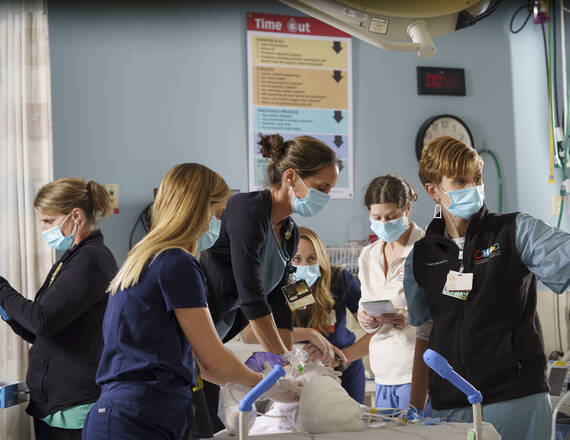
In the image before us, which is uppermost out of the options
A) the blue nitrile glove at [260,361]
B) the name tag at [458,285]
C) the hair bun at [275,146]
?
the hair bun at [275,146]

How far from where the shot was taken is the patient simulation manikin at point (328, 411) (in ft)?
4.60

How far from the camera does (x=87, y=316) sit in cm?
207

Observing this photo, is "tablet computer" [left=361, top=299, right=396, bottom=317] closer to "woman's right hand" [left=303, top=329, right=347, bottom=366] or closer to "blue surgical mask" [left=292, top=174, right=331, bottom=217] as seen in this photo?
"woman's right hand" [left=303, top=329, right=347, bottom=366]

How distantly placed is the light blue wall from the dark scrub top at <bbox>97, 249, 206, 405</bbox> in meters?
2.37

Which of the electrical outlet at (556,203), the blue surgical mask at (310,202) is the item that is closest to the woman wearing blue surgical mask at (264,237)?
the blue surgical mask at (310,202)

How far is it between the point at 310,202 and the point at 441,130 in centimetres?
244

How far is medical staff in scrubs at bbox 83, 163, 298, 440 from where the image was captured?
52.0 inches

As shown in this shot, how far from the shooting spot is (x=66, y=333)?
207 centimetres

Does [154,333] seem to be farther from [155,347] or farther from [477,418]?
[477,418]

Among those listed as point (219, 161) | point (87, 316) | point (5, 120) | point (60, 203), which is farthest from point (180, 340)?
point (219, 161)

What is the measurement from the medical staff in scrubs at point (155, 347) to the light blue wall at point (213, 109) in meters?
2.34

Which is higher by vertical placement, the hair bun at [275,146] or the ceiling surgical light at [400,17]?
the ceiling surgical light at [400,17]

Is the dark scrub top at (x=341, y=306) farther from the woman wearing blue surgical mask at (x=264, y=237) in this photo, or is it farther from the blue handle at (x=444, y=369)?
the blue handle at (x=444, y=369)

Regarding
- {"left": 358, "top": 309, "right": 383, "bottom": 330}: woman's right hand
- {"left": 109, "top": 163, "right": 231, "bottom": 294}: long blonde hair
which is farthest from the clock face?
{"left": 109, "top": 163, "right": 231, "bottom": 294}: long blonde hair
